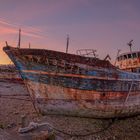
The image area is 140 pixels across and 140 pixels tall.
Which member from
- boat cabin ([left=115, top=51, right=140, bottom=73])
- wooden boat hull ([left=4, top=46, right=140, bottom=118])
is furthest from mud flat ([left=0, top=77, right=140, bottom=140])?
boat cabin ([left=115, top=51, right=140, bottom=73])

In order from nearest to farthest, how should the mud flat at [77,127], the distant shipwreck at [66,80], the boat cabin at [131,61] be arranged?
the mud flat at [77,127] → the distant shipwreck at [66,80] → the boat cabin at [131,61]

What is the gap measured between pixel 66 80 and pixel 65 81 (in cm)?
7

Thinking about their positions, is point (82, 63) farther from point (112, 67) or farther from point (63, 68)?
point (112, 67)

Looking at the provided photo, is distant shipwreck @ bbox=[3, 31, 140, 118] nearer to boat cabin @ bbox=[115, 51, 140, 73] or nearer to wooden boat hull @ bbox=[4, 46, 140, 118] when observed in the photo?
wooden boat hull @ bbox=[4, 46, 140, 118]

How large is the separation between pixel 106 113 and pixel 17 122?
4970mm

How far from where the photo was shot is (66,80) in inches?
496

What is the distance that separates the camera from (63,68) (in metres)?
12.5

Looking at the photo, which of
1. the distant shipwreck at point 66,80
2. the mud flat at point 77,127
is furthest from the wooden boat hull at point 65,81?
the mud flat at point 77,127

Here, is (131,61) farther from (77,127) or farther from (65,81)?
(77,127)

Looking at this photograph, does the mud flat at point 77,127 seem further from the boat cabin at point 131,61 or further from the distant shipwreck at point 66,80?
the boat cabin at point 131,61

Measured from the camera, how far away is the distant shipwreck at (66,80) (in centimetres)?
1243

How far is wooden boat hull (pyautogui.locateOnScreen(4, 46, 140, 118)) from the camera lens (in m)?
12.4

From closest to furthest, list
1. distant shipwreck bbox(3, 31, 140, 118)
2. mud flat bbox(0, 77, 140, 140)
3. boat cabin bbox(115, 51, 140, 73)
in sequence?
1. mud flat bbox(0, 77, 140, 140)
2. distant shipwreck bbox(3, 31, 140, 118)
3. boat cabin bbox(115, 51, 140, 73)

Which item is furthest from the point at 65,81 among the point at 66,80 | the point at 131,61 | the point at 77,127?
the point at 131,61
